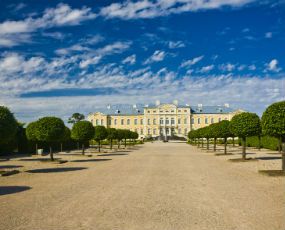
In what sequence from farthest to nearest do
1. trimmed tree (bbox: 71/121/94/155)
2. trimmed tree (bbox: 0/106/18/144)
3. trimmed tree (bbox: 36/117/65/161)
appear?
trimmed tree (bbox: 71/121/94/155) → trimmed tree (bbox: 36/117/65/161) → trimmed tree (bbox: 0/106/18/144)

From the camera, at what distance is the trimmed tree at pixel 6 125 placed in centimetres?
1814

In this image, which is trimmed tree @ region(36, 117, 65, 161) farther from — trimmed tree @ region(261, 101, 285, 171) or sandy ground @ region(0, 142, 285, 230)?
trimmed tree @ region(261, 101, 285, 171)

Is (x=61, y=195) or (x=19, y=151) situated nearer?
(x=61, y=195)

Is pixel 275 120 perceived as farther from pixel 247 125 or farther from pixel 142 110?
pixel 142 110

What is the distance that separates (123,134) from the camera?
5950cm

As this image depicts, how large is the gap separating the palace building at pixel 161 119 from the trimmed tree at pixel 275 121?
346ft

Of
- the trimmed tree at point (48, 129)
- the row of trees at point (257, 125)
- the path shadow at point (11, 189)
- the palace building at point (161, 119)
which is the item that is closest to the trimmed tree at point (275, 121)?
the row of trees at point (257, 125)

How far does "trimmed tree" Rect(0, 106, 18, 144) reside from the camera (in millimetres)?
18141

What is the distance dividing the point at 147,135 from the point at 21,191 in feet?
373

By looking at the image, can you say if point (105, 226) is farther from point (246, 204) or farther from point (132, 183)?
point (132, 183)

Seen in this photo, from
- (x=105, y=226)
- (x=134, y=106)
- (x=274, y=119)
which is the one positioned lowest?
(x=105, y=226)

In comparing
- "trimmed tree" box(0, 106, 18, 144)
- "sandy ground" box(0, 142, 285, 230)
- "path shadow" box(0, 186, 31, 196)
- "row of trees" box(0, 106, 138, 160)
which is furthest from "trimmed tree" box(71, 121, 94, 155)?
"path shadow" box(0, 186, 31, 196)

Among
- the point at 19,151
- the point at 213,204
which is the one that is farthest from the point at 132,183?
the point at 19,151

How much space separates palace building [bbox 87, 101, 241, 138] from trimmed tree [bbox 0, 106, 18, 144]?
106m
